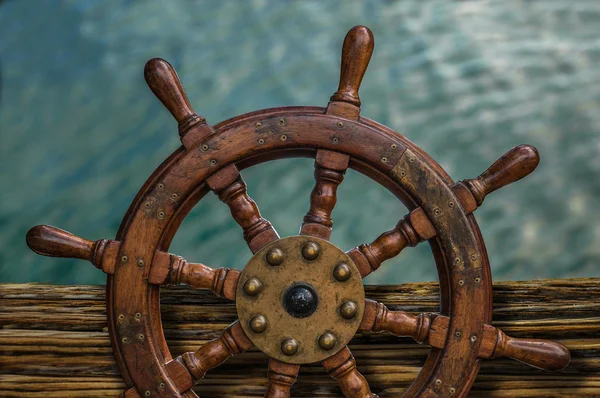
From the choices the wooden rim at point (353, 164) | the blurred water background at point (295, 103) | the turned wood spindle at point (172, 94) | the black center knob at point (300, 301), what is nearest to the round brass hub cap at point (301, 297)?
the black center knob at point (300, 301)

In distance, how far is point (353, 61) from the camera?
1.61 meters

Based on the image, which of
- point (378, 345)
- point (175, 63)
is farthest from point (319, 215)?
point (175, 63)

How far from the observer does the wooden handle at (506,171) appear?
160cm

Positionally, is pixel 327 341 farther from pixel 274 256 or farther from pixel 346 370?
pixel 274 256

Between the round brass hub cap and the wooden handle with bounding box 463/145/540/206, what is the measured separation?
0.29 m

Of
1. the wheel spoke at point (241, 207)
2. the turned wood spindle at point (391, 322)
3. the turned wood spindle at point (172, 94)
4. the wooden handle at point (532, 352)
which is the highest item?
the turned wood spindle at point (172, 94)

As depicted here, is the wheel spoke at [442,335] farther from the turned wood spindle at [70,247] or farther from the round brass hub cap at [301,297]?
the turned wood spindle at [70,247]

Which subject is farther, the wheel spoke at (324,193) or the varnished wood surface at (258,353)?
the varnished wood surface at (258,353)

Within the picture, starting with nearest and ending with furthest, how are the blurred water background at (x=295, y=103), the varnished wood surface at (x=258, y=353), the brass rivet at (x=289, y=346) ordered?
the brass rivet at (x=289, y=346), the varnished wood surface at (x=258, y=353), the blurred water background at (x=295, y=103)

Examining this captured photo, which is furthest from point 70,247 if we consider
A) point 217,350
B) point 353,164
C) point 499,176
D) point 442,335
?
point 499,176

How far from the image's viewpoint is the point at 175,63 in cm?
232

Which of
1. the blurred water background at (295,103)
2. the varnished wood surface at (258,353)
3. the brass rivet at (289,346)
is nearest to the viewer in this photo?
the brass rivet at (289,346)

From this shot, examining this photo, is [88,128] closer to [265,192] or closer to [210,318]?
[265,192]

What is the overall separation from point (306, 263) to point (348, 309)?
0.12 meters
